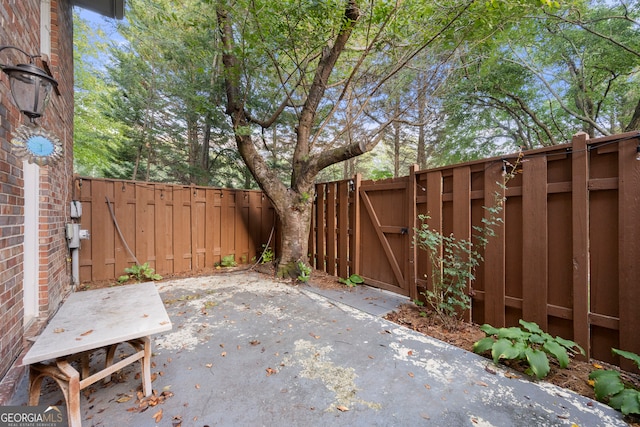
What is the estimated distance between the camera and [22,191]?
6.33 feet

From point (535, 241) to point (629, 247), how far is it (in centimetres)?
56

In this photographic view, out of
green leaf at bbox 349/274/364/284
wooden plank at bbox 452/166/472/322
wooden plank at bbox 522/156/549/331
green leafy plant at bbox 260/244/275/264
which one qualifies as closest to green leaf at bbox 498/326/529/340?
wooden plank at bbox 522/156/549/331

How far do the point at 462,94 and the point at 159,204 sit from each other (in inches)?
328

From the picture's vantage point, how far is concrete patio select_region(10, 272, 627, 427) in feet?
4.99

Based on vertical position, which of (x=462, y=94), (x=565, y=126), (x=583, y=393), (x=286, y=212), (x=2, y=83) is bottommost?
(x=583, y=393)

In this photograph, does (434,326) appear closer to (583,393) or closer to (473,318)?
(473,318)

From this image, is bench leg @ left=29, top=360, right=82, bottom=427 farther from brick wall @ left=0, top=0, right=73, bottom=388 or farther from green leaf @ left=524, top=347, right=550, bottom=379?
green leaf @ left=524, top=347, right=550, bottom=379

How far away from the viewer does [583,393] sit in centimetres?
175

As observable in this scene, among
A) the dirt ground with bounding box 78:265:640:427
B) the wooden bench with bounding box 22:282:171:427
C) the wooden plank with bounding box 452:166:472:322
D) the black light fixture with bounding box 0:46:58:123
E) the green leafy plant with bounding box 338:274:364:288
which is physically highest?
the black light fixture with bounding box 0:46:58:123

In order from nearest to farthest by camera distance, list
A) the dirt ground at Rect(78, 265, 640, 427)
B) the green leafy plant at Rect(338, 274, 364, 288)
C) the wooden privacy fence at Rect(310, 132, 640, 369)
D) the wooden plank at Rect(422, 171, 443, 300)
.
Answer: the dirt ground at Rect(78, 265, 640, 427), the wooden privacy fence at Rect(310, 132, 640, 369), the wooden plank at Rect(422, 171, 443, 300), the green leafy plant at Rect(338, 274, 364, 288)

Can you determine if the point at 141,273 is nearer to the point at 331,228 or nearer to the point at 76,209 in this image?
the point at 76,209

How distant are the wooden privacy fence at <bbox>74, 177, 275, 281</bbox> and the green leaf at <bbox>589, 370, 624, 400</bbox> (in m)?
5.57

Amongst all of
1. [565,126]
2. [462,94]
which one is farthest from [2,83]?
[565,126]

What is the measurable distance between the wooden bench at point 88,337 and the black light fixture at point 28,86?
1438 millimetres
